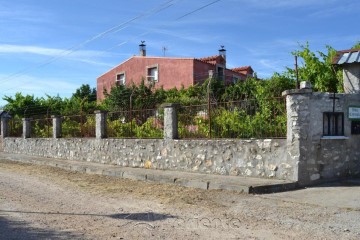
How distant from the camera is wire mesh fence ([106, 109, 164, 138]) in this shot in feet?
48.1

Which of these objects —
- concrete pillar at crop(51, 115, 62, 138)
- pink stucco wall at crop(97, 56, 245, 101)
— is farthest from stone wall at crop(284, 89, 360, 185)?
pink stucco wall at crop(97, 56, 245, 101)

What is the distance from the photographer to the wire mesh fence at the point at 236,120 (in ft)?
35.3

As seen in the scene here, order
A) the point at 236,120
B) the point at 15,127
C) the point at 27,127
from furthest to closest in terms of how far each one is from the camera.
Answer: the point at 15,127 < the point at 27,127 < the point at 236,120

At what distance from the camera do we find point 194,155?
1245 cm

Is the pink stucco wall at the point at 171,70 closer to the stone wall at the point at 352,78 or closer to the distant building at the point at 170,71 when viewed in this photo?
the distant building at the point at 170,71

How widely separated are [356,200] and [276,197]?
1.57 m

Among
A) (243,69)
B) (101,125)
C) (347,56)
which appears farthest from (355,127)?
(243,69)

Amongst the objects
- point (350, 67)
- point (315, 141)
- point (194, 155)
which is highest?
point (350, 67)

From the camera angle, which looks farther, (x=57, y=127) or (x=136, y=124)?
(x=57, y=127)

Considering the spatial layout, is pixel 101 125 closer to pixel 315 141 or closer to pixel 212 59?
pixel 315 141

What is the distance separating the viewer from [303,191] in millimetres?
Result: 9227

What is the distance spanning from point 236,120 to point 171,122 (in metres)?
2.44

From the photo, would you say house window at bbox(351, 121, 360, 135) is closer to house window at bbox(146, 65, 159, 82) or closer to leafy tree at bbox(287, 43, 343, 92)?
leafy tree at bbox(287, 43, 343, 92)

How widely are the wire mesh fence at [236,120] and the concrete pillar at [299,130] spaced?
609 millimetres
